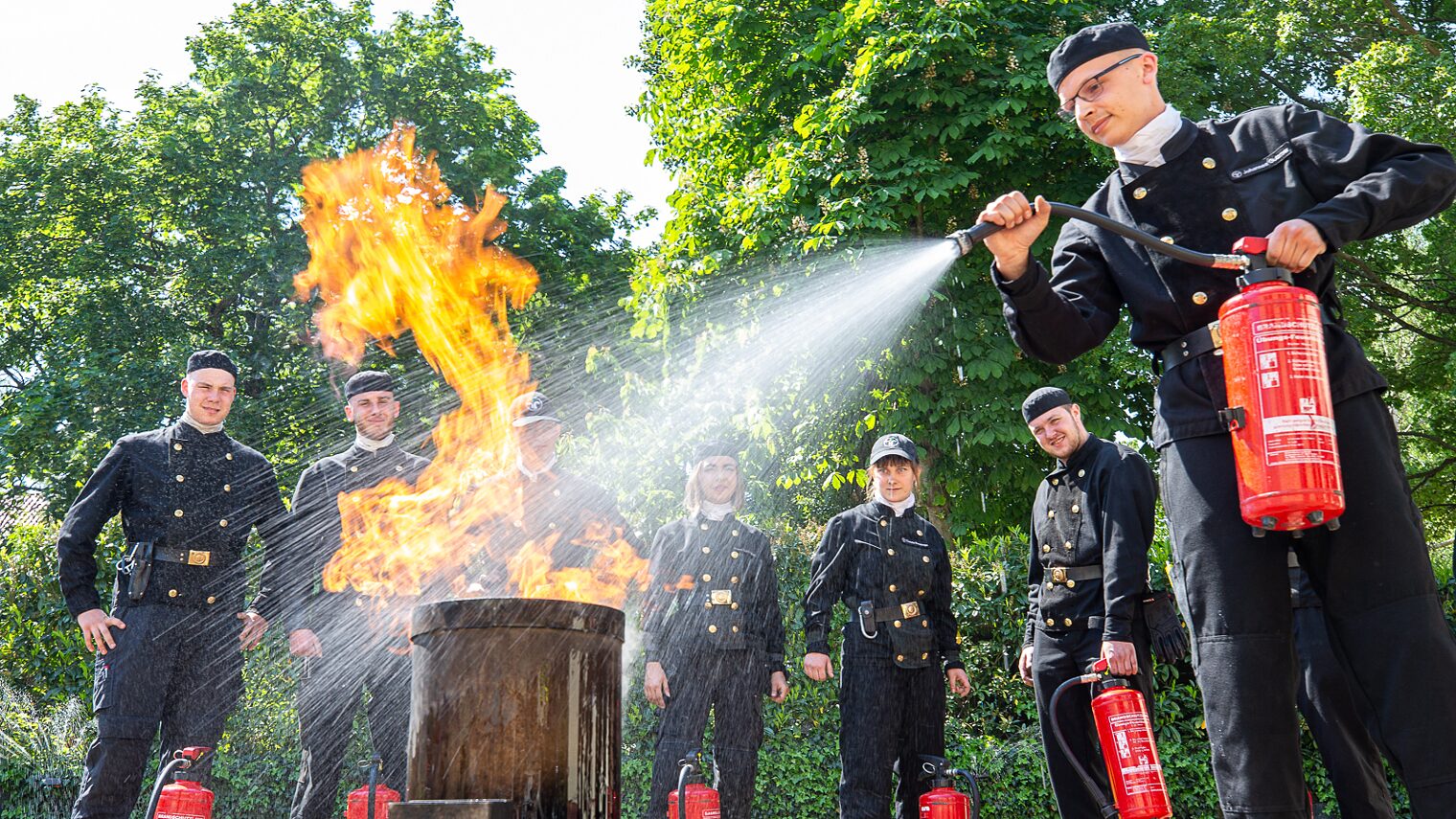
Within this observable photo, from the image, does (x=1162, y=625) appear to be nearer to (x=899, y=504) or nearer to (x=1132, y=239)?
(x=899, y=504)

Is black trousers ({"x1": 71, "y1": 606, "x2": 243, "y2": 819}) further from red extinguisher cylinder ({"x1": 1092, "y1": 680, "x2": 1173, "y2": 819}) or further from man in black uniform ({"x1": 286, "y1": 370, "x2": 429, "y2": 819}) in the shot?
red extinguisher cylinder ({"x1": 1092, "y1": 680, "x2": 1173, "y2": 819})

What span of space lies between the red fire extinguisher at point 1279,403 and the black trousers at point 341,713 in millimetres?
4643

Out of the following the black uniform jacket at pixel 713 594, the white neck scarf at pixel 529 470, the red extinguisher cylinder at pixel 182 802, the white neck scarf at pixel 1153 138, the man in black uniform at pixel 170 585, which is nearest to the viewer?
the white neck scarf at pixel 1153 138

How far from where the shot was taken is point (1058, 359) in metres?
3.34

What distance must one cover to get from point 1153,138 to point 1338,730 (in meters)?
3.01

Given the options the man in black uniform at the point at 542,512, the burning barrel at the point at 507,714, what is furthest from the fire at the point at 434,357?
the burning barrel at the point at 507,714

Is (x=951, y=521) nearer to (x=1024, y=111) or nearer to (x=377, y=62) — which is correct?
(x=1024, y=111)

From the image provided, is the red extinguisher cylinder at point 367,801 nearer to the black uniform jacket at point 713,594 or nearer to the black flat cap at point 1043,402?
the black uniform jacket at point 713,594

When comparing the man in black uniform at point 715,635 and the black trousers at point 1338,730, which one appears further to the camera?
the man in black uniform at point 715,635

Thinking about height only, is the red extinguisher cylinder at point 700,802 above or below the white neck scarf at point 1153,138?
below

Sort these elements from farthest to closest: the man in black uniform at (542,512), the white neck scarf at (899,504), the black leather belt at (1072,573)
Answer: the white neck scarf at (899,504) → the man in black uniform at (542,512) → the black leather belt at (1072,573)

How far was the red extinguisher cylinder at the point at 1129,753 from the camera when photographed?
4.82 m

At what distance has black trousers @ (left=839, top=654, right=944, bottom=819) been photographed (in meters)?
6.12

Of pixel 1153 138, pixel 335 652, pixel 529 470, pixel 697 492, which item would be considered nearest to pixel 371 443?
pixel 529 470
